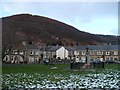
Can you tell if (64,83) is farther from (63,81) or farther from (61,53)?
(61,53)

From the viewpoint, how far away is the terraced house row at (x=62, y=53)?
10418 centimetres

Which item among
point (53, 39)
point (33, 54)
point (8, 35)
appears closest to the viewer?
point (8, 35)

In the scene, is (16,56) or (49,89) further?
(16,56)

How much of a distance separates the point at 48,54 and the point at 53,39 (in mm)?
72778

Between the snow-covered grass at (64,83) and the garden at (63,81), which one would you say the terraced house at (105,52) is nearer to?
the garden at (63,81)

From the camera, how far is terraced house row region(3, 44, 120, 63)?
104175 millimetres

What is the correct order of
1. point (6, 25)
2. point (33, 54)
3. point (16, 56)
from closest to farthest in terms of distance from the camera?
point (6, 25), point (16, 56), point (33, 54)

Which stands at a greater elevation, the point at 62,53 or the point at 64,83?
the point at 62,53

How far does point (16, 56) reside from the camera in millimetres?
103000

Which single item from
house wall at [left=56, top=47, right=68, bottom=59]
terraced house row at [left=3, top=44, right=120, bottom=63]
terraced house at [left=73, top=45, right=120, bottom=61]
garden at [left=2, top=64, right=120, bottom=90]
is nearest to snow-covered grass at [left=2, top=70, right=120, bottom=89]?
garden at [left=2, top=64, right=120, bottom=90]

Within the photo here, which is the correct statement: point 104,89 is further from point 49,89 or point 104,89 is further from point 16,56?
Answer: point 16,56

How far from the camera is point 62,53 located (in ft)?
405

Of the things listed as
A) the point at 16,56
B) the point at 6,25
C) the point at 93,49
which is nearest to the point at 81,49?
the point at 93,49

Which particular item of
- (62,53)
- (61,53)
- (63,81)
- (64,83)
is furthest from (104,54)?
(64,83)
